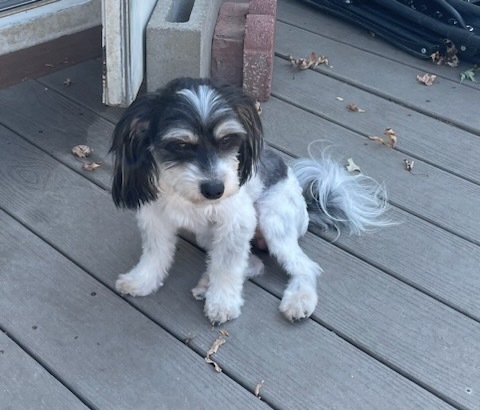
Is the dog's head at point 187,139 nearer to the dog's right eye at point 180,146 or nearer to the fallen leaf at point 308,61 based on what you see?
the dog's right eye at point 180,146

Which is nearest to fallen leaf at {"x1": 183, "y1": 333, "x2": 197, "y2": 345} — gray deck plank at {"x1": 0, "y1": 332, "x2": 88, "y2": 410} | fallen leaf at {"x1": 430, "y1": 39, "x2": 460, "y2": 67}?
gray deck plank at {"x1": 0, "y1": 332, "x2": 88, "y2": 410}

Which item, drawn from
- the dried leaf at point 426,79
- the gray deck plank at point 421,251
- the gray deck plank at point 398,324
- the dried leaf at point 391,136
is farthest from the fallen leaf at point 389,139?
the gray deck plank at point 398,324

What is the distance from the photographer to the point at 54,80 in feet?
12.1

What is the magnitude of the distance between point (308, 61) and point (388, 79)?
46 cm

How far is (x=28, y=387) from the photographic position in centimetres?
212

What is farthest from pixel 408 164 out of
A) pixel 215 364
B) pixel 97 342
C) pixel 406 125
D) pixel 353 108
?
pixel 97 342

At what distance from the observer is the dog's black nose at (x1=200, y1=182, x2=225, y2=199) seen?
2.03 meters

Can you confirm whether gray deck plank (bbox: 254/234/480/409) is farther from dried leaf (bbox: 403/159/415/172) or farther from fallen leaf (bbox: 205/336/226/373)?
dried leaf (bbox: 403/159/415/172)

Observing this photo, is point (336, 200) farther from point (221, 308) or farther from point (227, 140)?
point (227, 140)

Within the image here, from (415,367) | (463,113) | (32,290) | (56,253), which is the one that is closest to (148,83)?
(56,253)

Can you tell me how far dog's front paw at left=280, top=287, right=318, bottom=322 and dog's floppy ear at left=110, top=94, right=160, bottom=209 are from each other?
24.2 inches

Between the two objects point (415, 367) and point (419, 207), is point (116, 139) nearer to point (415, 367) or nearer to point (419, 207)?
point (415, 367)

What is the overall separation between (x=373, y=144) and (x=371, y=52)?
40.1 inches

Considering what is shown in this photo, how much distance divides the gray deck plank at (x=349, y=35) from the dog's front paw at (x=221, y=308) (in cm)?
221
